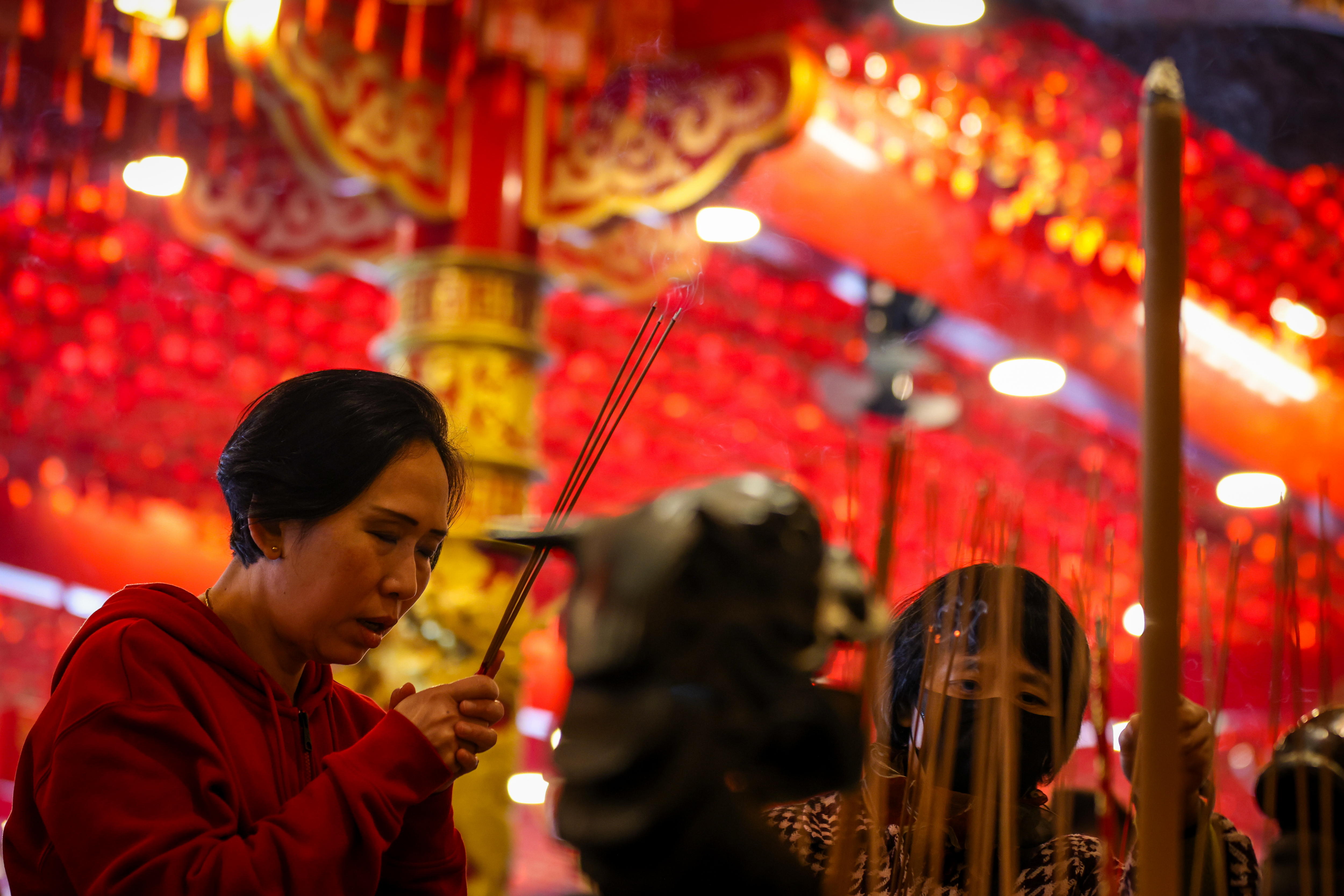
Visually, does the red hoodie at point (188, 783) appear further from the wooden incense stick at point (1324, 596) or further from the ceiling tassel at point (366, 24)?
the ceiling tassel at point (366, 24)

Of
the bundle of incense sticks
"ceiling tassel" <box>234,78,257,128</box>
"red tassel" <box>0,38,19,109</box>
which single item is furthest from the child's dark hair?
"red tassel" <box>0,38,19,109</box>

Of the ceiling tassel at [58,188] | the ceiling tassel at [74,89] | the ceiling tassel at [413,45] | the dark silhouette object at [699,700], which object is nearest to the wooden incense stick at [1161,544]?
the dark silhouette object at [699,700]

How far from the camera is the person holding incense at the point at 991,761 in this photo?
887 mm

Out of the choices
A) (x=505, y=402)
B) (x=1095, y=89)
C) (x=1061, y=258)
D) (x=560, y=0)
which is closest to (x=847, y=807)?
(x=505, y=402)

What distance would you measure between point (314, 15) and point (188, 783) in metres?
1.98

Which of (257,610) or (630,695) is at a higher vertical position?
(257,610)

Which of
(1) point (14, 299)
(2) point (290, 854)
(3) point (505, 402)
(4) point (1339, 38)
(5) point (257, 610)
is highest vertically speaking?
(1) point (14, 299)

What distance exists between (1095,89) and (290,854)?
327 centimetres

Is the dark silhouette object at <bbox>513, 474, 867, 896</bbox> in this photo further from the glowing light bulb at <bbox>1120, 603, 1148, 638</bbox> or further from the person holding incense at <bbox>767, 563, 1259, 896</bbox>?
the glowing light bulb at <bbox>1120, 603, 1148, 638</bbox>

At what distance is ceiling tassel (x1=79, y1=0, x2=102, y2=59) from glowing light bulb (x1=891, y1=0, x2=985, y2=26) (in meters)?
1.52

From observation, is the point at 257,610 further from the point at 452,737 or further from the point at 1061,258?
the point at 1061,258

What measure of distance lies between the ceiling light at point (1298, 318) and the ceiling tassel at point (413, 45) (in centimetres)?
285

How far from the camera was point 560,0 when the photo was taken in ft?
8.77

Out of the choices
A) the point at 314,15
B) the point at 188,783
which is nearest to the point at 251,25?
the point at 314,15
